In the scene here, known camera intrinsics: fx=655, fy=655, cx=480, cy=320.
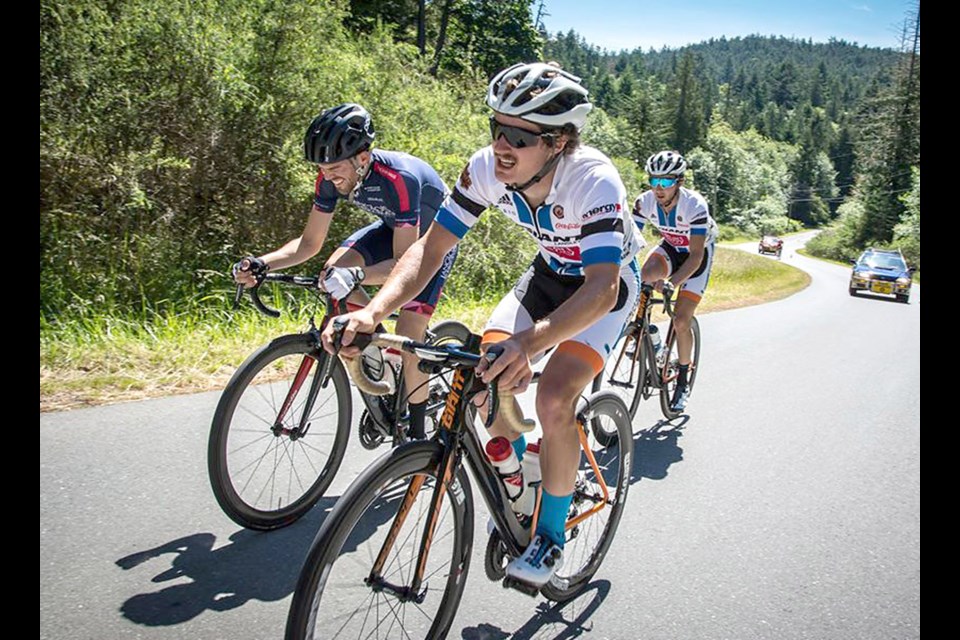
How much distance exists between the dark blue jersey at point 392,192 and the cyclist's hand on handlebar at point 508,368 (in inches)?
85.5

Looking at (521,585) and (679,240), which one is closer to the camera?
(521,585)

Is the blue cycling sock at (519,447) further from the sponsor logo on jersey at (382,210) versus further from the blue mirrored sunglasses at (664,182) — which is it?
the blue mirrored sunglasses at (664,182)

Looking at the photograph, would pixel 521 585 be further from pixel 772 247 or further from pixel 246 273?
pixel 772 247

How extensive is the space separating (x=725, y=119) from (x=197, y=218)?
541 ft

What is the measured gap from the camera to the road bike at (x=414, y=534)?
7.21 ft

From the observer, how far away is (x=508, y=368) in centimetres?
224

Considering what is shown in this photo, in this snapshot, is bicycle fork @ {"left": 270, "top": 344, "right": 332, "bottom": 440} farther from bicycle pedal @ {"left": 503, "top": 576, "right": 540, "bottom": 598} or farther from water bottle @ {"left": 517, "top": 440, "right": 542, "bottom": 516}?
bicycle pedal @ {"left": 503, "top": 576, "right": 540, "bottom": 598}

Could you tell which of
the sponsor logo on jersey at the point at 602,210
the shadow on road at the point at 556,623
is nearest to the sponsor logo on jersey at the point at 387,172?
the sponsor logo on jersey at the point at 602,210

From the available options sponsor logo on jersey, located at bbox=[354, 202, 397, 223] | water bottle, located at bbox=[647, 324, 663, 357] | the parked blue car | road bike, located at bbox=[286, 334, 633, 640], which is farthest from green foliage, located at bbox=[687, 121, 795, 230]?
road bike, located at bbox=[286, 334, 633, 640]

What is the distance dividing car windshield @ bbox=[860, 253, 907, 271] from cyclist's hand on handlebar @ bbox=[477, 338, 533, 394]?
27934mm

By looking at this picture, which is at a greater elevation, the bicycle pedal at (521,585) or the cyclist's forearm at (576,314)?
the cyclist's forearm at (576,314)

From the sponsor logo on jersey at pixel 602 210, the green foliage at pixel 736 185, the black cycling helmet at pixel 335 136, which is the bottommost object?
the sponsor logo on jersey at pixel 602 210

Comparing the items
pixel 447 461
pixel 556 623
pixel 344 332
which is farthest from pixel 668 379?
pixel 344 332

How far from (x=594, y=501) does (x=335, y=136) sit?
2630 millimetres
